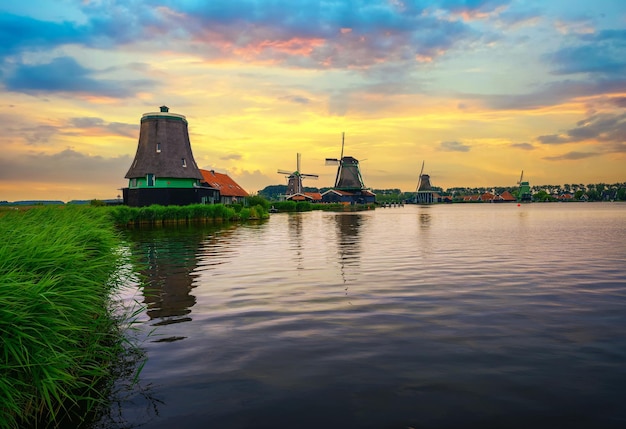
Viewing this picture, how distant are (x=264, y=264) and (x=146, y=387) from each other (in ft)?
34.6

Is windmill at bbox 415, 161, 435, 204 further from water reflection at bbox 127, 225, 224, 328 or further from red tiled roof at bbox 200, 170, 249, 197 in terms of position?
water reflection at bbox 127, 225, 224, 328

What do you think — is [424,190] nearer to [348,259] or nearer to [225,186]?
[225,186]

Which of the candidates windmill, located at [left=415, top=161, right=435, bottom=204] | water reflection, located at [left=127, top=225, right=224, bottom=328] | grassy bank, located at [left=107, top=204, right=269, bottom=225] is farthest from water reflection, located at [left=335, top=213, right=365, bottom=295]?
windmill, located at [left=415, top=161, right=435, bottom=204]

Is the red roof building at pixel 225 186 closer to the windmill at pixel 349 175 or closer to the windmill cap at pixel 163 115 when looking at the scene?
the windmill cap at pixel 163 115

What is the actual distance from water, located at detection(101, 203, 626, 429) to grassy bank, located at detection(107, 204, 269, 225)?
28013mm

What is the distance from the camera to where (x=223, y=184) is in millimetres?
68000

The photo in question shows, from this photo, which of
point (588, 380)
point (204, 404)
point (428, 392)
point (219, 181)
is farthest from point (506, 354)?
point (219, 181)

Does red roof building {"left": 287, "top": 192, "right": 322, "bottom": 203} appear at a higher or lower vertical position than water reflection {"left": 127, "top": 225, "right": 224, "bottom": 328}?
higher

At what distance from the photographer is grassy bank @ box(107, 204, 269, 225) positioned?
130 feet

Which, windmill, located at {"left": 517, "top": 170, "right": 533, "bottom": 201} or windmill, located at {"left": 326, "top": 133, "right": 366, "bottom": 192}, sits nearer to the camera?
windmill, located at {"left": 326, "top": 133, "right": 366, "bottom": 192}

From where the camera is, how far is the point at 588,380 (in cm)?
545

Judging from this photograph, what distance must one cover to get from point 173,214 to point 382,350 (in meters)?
39.2

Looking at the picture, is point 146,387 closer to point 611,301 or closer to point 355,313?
point 355,313

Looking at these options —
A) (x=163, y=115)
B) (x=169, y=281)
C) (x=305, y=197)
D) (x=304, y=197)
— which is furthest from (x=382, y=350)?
(x=305, y=197)
